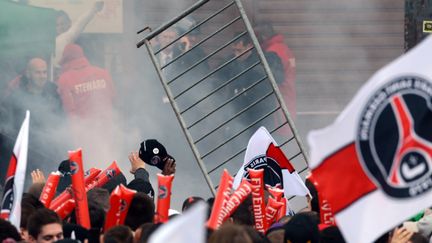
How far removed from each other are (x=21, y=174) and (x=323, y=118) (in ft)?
24.5

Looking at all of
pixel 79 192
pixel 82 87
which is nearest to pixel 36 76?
pixel 82 87

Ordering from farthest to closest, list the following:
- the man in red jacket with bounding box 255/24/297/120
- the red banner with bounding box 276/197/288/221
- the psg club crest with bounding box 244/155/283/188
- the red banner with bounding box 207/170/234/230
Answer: the man in red jacket with bounding box 255/24/297/120 → the psg club crest with bounding box 244/155/283/188 → the red banner with bounding box 276/197/288/221 → the red banner with bounding box 207/170/234/230

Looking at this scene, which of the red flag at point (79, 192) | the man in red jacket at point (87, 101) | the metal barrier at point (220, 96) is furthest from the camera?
the metal barrier at point (220, 96)

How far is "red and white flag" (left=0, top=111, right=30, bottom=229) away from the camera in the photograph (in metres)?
7.74

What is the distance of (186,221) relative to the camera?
520cm

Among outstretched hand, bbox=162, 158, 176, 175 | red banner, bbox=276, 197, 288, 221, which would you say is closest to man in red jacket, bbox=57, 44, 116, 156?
outstretched hand, bbox=162, 158, 176, 175

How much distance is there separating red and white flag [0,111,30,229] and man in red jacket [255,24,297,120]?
674 centimetres

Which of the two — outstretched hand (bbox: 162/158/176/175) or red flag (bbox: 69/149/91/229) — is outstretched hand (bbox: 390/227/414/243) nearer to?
red flag (bbox: 69/149/91/229)

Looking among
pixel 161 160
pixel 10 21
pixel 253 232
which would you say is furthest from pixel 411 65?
pixel 10 21

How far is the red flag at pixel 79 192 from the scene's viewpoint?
28.5 ft

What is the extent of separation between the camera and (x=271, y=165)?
1051 cm

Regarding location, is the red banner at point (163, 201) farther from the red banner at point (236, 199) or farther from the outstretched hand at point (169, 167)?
the outstretched hand at point (169, 167)

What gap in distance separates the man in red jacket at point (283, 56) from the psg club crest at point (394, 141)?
25.7ft

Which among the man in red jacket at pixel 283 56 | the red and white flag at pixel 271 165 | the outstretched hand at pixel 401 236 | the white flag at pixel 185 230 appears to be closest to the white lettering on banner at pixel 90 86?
the man in red jacket at pixel 283 56
